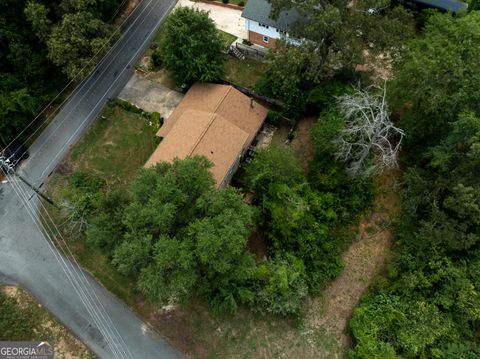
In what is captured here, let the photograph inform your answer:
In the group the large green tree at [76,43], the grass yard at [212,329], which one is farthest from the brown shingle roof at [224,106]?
the grass yard at [212,329]

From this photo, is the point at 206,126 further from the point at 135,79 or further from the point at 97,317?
the point at 97,317

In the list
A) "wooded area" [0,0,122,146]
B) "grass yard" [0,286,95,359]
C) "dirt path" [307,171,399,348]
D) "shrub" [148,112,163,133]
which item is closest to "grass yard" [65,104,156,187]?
"shrub" [148,112,163,133]

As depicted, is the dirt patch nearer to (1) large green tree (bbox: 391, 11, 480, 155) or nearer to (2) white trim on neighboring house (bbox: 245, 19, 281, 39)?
(1) large green tree (bbox: 391, 11, 480, 155)

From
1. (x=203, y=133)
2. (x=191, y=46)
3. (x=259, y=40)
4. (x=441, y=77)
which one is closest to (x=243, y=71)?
(x=259, y=40)

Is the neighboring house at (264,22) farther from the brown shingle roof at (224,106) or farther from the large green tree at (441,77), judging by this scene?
the large green tree at (441,77)

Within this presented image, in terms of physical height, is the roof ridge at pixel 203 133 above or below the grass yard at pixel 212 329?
above

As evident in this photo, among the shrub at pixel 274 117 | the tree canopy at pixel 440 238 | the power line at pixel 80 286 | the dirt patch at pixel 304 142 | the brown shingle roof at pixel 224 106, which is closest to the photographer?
the tree canopy at pixel 440 238

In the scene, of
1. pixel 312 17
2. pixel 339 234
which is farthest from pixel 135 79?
pixel 339 234
